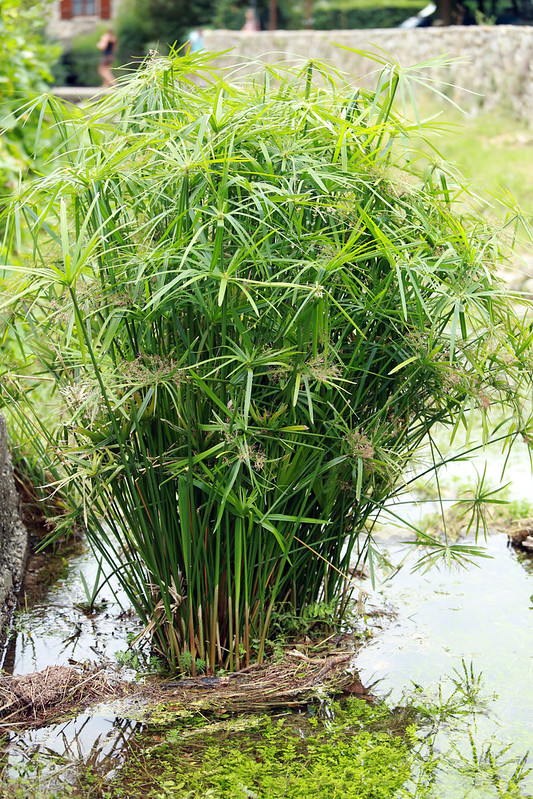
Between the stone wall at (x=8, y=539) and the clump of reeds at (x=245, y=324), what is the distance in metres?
0.71

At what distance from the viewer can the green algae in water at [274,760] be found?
2.18 metres

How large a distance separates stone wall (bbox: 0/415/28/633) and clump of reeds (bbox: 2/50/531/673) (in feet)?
2.35

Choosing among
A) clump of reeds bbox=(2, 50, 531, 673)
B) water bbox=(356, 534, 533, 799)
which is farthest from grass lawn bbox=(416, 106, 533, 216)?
clump of reeds bbox=(2, 50, 531, 673)

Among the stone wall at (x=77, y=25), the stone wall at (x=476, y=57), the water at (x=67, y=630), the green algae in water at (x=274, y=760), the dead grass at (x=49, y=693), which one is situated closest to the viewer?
the green algae in water at (x=274, y=760)

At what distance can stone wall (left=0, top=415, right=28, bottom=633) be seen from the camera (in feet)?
10.3

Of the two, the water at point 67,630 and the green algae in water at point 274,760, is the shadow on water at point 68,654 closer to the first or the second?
the water at point 67,630

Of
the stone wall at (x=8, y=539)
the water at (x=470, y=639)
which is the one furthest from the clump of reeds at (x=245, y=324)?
the stone wall at (x=8, y=539)

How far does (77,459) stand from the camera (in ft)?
7.91

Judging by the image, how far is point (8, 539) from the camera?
3.36 metres

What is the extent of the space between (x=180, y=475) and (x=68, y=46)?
25944 mm

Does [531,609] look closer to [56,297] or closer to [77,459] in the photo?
[77,459]

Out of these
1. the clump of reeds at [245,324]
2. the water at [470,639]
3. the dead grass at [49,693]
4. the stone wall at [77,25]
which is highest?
the stone wall at [77,25]

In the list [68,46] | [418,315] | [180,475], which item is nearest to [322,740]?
[180,475]

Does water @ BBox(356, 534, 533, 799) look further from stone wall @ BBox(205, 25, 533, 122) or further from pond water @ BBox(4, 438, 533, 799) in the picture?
stone wall @ BBox(205, 25, 533, 122)
